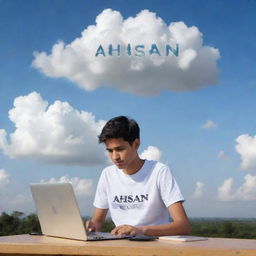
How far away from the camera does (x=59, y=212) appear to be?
2787 millimetres

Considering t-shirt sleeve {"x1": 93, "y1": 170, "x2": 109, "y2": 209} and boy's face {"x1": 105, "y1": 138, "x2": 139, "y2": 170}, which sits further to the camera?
t-shirt sleeve {"x1": 93, "y1": 170, "x2": 109, "y2": 209}

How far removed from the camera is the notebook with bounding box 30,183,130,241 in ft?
8.70

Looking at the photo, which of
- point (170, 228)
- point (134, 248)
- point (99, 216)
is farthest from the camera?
point (99, 216)

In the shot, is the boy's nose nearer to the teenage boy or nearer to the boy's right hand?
the teenage boy

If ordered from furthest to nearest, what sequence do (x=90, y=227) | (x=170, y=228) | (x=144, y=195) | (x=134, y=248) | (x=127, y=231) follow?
(x=144, y=195) < (x=90, y=227) < (x=170, y=228) < (x=127, y=231) < (x=134, y=248)

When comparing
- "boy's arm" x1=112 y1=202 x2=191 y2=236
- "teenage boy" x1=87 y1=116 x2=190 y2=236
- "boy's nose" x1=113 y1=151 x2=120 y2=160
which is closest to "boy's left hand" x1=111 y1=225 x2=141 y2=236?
"boy's arm" x1=112 y1=202 x2=191 y2=236

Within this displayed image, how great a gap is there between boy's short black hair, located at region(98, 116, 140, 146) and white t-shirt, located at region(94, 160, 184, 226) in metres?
0.23

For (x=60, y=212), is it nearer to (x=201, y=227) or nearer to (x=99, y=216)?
(x=99, y=216)

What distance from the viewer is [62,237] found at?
288 cm

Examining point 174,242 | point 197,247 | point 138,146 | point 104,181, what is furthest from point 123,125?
point 197,247

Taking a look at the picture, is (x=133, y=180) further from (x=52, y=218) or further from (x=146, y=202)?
(x=52, y=218)

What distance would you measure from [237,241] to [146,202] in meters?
0.87

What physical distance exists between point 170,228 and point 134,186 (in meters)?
0.50

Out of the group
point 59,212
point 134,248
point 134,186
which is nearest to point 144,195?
point 134,186
